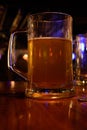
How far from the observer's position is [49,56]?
2.25ft

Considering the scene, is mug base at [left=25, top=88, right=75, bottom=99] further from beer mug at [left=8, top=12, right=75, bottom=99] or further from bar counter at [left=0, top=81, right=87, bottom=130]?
bar counter at [left=0, top=81, right=87, bottom=130]

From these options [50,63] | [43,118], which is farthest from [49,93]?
[43,118]

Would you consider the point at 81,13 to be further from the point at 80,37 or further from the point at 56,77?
the point at 56,77

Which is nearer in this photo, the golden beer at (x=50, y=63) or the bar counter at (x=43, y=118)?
the bar counter at (x=43, y=118)

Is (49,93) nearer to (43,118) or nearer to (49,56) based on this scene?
(49,56)

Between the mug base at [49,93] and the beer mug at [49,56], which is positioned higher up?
the beer mug at [49,56]

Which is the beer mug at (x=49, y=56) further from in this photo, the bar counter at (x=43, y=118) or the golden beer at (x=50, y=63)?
the bar counter at (x=43, y=118)

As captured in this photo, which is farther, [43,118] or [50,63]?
[50,63]

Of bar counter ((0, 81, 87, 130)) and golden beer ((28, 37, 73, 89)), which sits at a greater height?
golden beer ((28, 37, 73, 89))

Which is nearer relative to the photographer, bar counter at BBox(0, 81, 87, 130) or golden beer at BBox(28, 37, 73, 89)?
bar counter at BBox(0, 81, 87, 130)

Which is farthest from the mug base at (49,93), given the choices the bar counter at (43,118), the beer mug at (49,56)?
the bar counter at (43,118)

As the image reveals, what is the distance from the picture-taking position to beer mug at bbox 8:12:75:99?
670 mm

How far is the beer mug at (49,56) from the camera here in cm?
67

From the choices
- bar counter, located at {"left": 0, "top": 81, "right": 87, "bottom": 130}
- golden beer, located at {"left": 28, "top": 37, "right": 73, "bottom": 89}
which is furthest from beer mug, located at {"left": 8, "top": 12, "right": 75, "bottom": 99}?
bar counter, located at {"left": 0, "top": 81, "right": 87, "bottom": 130}
